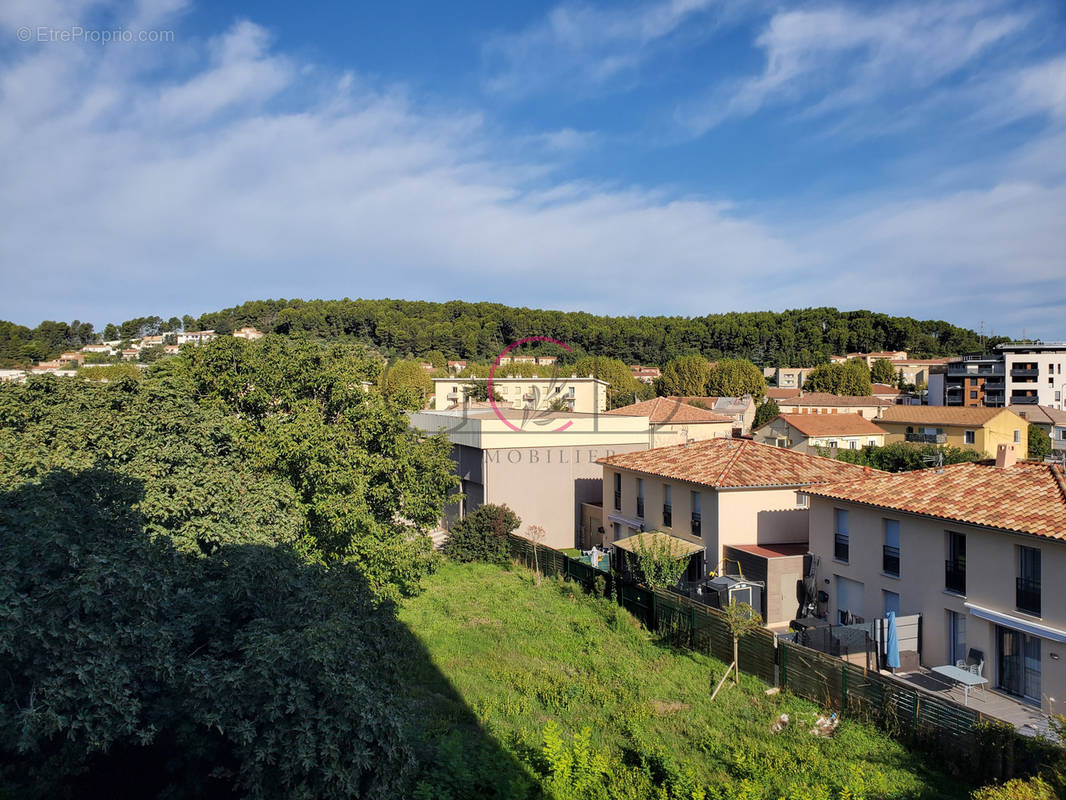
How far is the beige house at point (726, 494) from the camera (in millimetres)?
20625

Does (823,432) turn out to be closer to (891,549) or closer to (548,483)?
(548,483)

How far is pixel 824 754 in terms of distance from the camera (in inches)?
426

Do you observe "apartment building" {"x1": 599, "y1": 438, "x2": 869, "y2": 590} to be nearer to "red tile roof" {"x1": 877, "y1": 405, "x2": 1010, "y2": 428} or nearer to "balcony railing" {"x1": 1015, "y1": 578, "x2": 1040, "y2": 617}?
"balcony railing" {"x1": 1015, "y1": 578, "x2": 1040, "y2": 617}

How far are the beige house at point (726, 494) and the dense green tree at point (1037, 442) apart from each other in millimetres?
38529

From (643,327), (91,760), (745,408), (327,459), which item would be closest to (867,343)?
(643,327)

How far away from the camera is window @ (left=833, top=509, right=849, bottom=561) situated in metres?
17.6

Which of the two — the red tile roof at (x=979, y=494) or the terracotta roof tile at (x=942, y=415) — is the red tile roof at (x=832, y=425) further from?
the red tile roof at (x=979, y=494)

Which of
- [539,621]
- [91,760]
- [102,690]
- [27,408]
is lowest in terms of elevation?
[539,621]

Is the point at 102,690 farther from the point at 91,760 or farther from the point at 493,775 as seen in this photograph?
the point at 493,775

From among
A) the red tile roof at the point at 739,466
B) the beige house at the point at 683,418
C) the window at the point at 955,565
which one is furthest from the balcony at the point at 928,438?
the window at the point at 955,565

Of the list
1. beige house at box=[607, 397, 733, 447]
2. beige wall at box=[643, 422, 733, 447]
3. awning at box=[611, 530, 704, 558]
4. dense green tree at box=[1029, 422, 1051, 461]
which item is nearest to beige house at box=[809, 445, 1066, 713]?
awning at box=[611, 530, 704, 558]

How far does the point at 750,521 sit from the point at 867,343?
431 feet

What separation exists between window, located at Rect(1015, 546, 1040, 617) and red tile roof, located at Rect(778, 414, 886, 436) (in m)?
42.3

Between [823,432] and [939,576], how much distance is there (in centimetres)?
4193
